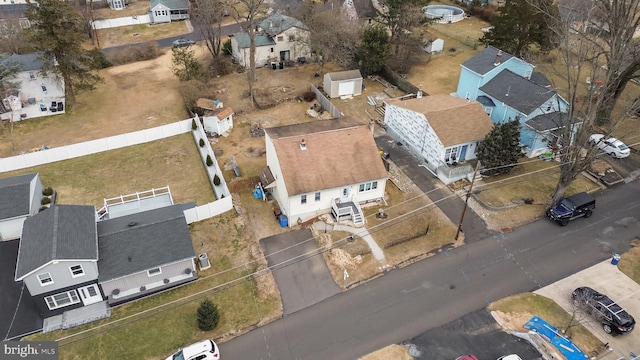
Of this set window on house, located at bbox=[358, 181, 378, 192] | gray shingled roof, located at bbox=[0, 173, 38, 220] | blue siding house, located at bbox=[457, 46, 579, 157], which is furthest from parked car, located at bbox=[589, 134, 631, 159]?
gray shingled roof, located at bbox=[0, 173, 38, 220]

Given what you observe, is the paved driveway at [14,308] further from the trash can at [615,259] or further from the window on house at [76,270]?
the trash can at [615,259]

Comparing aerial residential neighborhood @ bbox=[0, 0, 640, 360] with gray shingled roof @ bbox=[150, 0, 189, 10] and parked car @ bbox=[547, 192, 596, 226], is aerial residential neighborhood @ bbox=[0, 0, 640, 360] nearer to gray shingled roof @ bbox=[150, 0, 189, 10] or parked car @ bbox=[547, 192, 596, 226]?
parked car @ bbox=[547, 192, 596, 226]

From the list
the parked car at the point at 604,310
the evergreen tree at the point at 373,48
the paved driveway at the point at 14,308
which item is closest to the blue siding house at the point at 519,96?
the evergreen tree at the point at 373,48

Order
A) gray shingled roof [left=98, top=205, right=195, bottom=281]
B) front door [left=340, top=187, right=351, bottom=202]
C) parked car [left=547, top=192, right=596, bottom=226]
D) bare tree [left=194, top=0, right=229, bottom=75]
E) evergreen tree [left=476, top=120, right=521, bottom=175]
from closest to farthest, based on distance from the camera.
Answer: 1. gray shingled roof [left=98, top=205, right=195, bottom=281]
2. parked car [left=547, top=192, right=596, bottom=226]
3. front door [left=340, top=187, right=351, bottom=202]
4. evergreen tree [left=476, top=120, right=521, bottom=175]
5. bare tree [left=194, top=0, right=229, bottom=75]

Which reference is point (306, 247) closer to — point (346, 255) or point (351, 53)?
point (346, 255)

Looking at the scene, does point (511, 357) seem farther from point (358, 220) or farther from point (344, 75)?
point (344, 75)

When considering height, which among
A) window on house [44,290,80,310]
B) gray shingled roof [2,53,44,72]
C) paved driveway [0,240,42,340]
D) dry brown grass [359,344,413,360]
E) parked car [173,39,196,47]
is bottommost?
paved driveway [0,240,42,340]
